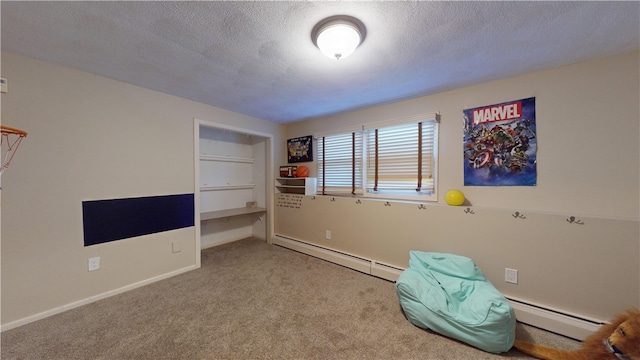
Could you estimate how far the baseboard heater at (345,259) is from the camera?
2.61 meters

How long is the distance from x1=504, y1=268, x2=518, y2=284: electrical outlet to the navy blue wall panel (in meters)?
3.54

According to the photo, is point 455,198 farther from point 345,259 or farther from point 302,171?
point 302,171

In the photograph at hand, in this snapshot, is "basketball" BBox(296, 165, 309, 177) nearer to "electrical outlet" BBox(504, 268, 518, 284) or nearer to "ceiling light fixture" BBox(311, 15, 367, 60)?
"ceiling light fixture" BBox(311, 15, 367, 60)

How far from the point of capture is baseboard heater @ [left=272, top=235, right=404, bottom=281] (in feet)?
8.57

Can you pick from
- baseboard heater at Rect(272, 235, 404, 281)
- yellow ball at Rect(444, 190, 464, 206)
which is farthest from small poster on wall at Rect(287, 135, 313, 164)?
yellow ball at Rect(444, 190, 464, 206)

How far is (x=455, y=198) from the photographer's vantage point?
2307 millimetres

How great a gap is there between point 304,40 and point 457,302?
235 centimetres

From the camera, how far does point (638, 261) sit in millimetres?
1547

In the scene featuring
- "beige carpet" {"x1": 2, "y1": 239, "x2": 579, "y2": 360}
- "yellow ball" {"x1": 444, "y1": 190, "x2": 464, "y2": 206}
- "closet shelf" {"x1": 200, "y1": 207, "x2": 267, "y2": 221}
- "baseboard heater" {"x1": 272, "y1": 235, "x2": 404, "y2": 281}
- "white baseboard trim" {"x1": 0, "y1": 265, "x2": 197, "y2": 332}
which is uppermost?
"yellow ball" {"x1": 444, "y1": 190, "x2": 464, "y2": 206}

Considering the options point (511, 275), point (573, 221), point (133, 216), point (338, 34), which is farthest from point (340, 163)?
point (133, 216)

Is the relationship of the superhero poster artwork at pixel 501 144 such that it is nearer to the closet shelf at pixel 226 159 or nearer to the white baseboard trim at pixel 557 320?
the white baseboard trim at pixel 557 320

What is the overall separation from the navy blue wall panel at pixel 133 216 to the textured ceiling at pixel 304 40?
51.4 inches

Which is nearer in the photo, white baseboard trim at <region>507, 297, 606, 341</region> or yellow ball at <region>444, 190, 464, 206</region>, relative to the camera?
white baseboard trim at <region>507, 297, 606, 341</region>

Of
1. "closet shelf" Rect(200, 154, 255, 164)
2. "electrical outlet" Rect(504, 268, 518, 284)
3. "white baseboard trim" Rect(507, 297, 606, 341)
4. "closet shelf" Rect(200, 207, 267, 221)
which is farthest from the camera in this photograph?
"closet shelf" Rect(200, 154, 255, 164)
